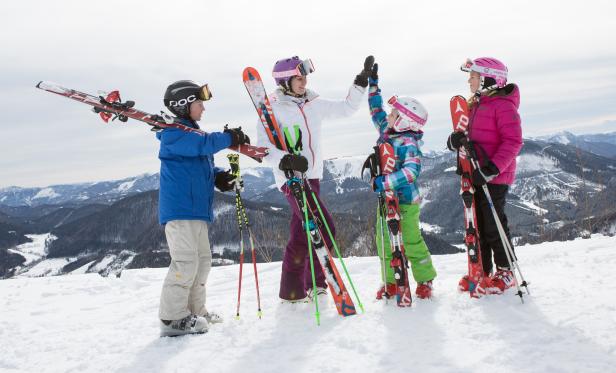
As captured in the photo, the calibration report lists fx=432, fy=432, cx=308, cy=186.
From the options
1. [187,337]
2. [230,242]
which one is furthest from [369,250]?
[230,242]

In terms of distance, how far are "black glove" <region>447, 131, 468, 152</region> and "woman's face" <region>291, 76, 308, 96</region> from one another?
163cm

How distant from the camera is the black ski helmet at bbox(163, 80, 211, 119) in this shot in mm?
4305

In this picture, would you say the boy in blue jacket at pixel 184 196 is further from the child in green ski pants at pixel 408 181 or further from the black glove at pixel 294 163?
the child in green ski pants at pixel 408 181

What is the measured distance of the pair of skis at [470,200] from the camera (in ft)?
13.7

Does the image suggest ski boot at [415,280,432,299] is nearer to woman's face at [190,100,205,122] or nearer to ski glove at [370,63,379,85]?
ski glove at [370,63,379,85]

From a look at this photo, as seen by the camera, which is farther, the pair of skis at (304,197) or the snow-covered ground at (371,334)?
the pair of skis at (304,197)

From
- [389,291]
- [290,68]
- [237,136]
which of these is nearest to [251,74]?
[290,68]

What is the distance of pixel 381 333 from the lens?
348cm

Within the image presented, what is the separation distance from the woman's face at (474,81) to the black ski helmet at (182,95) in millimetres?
2688

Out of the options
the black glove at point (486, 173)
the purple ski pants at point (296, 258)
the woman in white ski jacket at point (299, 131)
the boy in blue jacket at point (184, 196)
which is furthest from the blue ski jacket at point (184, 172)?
the black glove at point (486, 173)

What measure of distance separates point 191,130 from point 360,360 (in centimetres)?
261

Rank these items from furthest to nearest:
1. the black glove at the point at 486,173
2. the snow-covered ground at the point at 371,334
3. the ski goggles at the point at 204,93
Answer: the ski goggles at the point at 204,93 → the black glove at the point at 486,173 → the snow-covered ground at the point at 371,334

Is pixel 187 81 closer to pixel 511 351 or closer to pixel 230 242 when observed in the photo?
pixel 511 351

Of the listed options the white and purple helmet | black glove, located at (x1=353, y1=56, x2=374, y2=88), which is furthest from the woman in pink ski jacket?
the white and purple helmet
